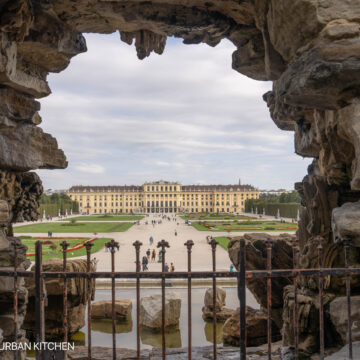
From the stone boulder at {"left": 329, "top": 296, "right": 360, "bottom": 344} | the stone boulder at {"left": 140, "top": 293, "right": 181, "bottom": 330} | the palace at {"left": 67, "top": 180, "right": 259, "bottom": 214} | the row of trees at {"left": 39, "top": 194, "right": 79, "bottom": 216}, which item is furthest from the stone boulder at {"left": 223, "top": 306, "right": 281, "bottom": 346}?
the palace at {"left": 67, "top": 180, "right": 259, "bottom": 214}

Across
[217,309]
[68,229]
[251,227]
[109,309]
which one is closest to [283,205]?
[251,227]

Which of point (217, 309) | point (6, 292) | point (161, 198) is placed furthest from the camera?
point (161, 198)

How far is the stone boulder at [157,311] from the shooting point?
361 inches

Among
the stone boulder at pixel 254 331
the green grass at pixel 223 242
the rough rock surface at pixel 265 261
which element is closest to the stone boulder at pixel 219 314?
the stone boulder at pixel 254 331

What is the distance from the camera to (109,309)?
33.1 ft

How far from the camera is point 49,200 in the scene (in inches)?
2594

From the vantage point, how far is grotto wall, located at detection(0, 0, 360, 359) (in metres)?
3.33

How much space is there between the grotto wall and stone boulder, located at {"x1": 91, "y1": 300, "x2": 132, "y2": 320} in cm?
520

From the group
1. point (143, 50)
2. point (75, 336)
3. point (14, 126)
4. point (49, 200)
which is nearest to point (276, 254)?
point (143, 50)

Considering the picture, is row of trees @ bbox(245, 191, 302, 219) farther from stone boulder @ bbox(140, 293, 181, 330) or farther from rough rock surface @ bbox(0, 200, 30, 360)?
rough rock surface @ bbox(0, 200, 30, 360)

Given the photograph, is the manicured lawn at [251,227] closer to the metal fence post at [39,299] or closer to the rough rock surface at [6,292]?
the rough rock surface at [6,292]

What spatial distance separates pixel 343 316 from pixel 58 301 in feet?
20.8

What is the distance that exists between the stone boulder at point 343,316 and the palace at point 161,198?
113 metres

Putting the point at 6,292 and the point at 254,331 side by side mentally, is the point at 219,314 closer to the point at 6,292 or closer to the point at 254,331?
the point at 254,331
